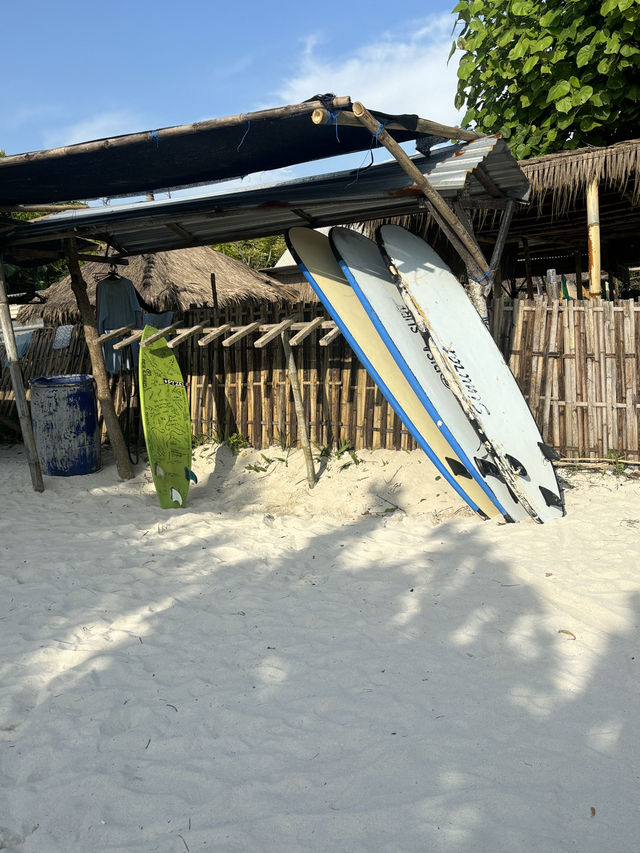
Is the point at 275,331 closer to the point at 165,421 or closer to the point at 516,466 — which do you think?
the point at 165,421

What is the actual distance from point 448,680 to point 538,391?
370 cm

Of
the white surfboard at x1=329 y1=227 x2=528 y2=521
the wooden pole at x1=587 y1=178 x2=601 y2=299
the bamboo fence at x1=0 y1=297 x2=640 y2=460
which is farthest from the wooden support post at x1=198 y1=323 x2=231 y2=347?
the wooden pole at x1=587 y1=178 x2=601 y2=299

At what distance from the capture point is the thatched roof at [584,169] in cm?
670

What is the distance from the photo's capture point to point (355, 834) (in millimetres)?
1778

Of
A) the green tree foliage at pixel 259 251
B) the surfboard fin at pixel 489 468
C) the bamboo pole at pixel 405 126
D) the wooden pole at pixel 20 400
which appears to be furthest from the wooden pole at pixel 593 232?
the green tree foliage at pixel 259 251

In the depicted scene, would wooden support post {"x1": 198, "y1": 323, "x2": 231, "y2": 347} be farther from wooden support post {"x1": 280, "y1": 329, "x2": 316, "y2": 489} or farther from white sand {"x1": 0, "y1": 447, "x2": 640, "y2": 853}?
white sand {"x1": 0, "y1": 447, "x2": 640, "y2": 853}

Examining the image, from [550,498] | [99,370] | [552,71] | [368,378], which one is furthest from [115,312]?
[552,71]

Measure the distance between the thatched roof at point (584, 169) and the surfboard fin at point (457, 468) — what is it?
4129mm

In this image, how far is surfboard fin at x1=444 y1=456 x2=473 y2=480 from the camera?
182 inches

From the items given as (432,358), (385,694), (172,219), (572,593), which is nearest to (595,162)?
(432,358)

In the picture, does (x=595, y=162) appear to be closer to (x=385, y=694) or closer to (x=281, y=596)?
(x=281, y=596)

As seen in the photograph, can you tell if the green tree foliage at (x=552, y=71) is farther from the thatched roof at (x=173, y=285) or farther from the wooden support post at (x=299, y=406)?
the wooden support post at (x=299, y=406)

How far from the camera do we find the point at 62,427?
6.86 meters

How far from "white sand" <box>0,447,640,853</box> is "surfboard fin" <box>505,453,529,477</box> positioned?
449 mm
